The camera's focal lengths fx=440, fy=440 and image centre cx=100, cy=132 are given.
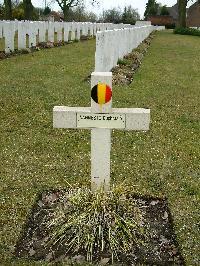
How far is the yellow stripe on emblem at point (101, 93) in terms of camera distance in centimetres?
336

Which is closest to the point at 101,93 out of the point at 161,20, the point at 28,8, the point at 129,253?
the point at 129,253

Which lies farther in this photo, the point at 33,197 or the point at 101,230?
the point at 33,197

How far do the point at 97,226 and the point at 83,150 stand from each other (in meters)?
2.24

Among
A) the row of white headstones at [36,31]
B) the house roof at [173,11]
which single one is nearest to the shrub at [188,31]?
the row of white headstones at [36,31]

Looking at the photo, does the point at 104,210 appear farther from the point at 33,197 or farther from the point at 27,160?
the point at 27,160

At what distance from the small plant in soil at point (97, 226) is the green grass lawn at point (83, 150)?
0.33 metres

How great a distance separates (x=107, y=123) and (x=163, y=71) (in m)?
9.98

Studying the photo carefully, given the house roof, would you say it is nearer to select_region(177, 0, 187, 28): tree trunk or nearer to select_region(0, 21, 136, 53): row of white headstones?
select_region(177, 0, 187, 28): tree trunk

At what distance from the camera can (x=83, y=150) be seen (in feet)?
18.5

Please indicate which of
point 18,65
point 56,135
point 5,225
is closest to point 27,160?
point 56,135

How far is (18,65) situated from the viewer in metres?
12.8

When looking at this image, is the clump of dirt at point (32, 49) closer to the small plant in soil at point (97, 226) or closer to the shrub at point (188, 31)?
the small plant in soil at point (97, 226)

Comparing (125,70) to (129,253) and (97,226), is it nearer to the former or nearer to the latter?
(97,226)

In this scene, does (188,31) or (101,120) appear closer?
(101,120)
